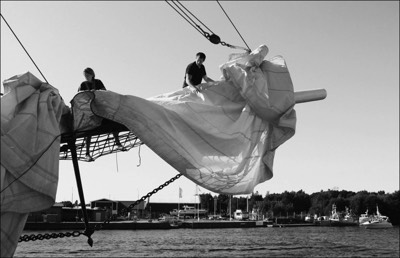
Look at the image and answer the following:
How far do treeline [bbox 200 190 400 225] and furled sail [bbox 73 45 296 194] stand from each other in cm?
12308

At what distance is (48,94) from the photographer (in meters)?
4.95

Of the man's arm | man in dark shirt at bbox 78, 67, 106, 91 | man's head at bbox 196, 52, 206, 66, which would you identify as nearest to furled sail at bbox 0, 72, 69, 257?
man in dark shirt at bbox 78, 67, 106, 91

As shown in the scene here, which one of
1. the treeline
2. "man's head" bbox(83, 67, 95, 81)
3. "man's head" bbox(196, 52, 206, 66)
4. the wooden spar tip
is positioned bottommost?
the wooden spar tip

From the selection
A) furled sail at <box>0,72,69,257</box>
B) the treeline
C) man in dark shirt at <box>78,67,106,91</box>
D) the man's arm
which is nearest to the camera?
furled sail at <box>0,72,69,257</box>

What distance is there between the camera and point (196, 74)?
6.73 meters

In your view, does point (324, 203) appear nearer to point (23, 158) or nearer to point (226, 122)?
point (226, 122)

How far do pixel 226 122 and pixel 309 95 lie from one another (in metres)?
1.23

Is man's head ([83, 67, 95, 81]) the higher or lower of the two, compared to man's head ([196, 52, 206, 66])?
lower

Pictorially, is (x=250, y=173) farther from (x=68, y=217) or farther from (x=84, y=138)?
(x=68, y=217)

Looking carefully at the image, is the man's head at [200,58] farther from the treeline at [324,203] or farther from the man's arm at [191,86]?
the treeline at [324,203]

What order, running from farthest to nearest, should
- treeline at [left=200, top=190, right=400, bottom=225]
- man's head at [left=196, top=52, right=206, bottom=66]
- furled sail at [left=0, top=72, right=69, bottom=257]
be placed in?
1. treeline at [left=200, top=190, right=400, bottom=225]
2. man's head at [left=196, top=52, right=206, bottom=66]
3. furled sail at [left=0, top=72, right=69, bottom=257]

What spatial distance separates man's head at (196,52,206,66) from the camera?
266 inches

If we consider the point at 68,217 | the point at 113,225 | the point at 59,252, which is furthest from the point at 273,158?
the point at 68,217

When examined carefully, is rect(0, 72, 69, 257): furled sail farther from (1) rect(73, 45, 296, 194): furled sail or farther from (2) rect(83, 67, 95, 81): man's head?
(2) rect(83, 67, 95, 81): man's head
